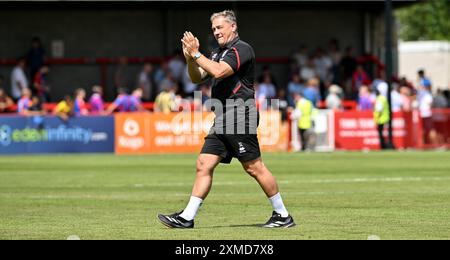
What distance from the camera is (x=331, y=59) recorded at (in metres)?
39.0

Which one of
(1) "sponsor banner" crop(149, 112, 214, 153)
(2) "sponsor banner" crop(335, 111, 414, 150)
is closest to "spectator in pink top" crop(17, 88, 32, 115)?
(1) "sponsor banner" crop(149, 112, 214, 153)

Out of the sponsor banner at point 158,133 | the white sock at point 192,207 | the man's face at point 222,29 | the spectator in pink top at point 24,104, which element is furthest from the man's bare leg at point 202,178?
the spectator in pink top at point 24,104

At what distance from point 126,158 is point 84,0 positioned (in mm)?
9455

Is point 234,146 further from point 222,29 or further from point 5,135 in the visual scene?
point 5,135

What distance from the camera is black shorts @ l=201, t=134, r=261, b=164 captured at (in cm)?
1177

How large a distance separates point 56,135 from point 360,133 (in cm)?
881

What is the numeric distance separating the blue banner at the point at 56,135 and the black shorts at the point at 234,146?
67.7ft

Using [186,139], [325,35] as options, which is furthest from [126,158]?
[325,35]

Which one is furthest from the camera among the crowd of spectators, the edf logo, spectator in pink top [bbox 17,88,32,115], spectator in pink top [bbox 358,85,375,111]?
spectator in pink top [bbox 358,85,375,111]

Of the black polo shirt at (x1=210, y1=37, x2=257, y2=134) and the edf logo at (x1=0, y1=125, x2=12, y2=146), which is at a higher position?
the black polo shirt at (x1=210, y1=37, x2=257, y2=134)

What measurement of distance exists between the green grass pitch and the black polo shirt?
1.16 metres

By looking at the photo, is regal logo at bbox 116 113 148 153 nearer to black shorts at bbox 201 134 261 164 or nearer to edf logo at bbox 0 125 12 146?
edf logo at bbox 0 125 12 146

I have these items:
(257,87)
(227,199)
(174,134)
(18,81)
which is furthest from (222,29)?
(257,87)
